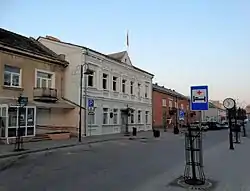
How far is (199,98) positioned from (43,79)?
65.4 feet

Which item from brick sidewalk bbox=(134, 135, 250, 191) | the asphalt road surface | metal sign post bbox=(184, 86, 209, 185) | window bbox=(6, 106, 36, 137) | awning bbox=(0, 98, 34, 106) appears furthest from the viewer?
window bbox=(6, 106, 36, 137)

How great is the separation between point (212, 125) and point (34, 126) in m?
43.8

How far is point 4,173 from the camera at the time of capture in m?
10.4

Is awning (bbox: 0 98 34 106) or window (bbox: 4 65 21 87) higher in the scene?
window (bbox: 4 65 21 87)

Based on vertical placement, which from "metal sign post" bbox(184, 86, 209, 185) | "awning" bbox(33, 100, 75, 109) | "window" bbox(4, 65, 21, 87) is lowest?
"metal sign post" bbox(184, 86, 209, 185)

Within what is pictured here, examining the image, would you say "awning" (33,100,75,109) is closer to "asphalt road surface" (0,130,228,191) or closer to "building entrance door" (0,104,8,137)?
"building entrance door" (0,104,8,137)

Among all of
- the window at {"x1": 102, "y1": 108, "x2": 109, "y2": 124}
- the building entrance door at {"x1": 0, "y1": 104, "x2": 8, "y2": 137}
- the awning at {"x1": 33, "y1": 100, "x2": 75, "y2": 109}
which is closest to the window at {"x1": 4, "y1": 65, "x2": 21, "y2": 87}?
the awning at {"x1": 33, "y1": 100, "x2": 75, "y2": 109}

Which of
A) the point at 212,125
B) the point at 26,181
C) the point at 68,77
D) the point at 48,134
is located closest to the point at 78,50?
the point at 68,77

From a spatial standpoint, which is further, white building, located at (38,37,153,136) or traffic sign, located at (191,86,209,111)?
white building, located at (38,37,153,136)

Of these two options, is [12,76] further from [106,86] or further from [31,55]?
[106,86]

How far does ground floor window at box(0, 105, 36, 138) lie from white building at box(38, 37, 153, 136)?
5802 mm

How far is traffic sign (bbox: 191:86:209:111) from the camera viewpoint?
29.8ft

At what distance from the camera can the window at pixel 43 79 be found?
26.2 metres

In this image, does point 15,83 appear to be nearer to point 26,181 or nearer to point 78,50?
point 78,50
